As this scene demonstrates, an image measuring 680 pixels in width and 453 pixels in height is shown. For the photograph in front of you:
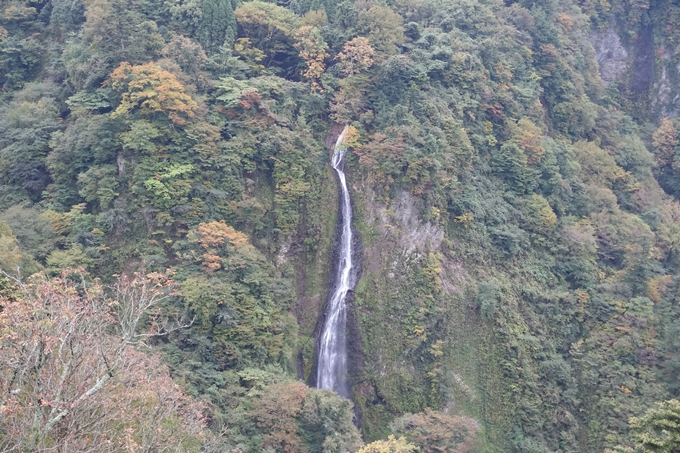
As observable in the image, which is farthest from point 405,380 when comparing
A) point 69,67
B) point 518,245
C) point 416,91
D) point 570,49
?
point 570,49

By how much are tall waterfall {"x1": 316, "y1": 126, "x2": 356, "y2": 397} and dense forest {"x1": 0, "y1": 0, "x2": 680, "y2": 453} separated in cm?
43

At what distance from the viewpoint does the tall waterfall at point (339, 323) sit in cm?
2119

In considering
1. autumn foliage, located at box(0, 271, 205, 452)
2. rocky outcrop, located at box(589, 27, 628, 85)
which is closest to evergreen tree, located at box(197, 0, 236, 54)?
autumn foliage, located at box(0, 271, 205, 452)

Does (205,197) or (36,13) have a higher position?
(36,13)

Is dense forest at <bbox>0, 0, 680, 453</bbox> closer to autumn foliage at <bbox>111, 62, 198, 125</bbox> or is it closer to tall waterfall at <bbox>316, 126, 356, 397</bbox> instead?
autumn foliage at <bbox>111, 62, 198, 125</bbox>

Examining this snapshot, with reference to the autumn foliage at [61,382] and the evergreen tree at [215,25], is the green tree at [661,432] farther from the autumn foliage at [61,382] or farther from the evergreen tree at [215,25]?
the evergreen tree at [215,25]

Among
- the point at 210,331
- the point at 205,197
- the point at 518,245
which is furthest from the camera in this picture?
the point at 518,245

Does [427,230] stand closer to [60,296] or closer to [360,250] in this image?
[360,250]

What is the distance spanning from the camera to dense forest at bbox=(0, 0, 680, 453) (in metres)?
17.9

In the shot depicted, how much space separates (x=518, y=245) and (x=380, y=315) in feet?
23.5

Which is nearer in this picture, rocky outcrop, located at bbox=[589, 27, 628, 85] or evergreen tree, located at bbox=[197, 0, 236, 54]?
evergreen tree, located at bbox=[197, 0, 236, 54]

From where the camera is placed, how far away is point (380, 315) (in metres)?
21.6

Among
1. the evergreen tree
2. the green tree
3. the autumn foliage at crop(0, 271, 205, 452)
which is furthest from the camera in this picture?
the evergreen tree

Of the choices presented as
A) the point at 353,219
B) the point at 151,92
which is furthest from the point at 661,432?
the point at 151,92
